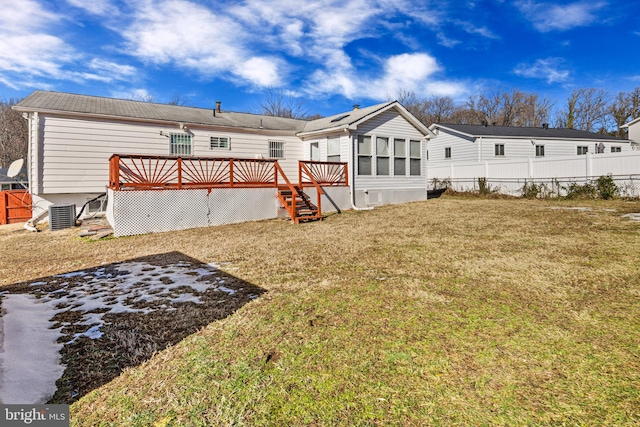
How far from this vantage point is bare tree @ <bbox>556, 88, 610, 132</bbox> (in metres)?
36.5

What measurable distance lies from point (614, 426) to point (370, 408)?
1214mm

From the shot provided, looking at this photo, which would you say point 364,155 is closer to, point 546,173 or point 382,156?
point 382,156

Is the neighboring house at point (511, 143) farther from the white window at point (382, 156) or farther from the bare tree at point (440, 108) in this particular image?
the bare tree at point (440, 108)

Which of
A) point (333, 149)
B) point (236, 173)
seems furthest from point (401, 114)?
point (236, 173)

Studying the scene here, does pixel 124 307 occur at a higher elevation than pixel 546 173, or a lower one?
lower

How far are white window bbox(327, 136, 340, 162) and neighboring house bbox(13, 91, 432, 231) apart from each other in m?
0.04

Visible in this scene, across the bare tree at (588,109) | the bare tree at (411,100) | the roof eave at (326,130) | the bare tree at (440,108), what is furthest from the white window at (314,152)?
the bare tree at (588,109)

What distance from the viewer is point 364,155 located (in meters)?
12.3

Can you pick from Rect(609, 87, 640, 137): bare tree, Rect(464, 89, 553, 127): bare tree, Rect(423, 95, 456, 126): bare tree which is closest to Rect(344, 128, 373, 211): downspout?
Rect(423, 95, 456, 126): bare tree

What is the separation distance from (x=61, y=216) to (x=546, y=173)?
1914 cm

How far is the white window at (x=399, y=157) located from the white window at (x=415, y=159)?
16.2 inches

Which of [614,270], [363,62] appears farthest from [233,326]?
[363,62]

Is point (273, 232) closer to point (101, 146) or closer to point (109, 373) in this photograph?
point (109, 373)

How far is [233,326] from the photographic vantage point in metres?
2.77
